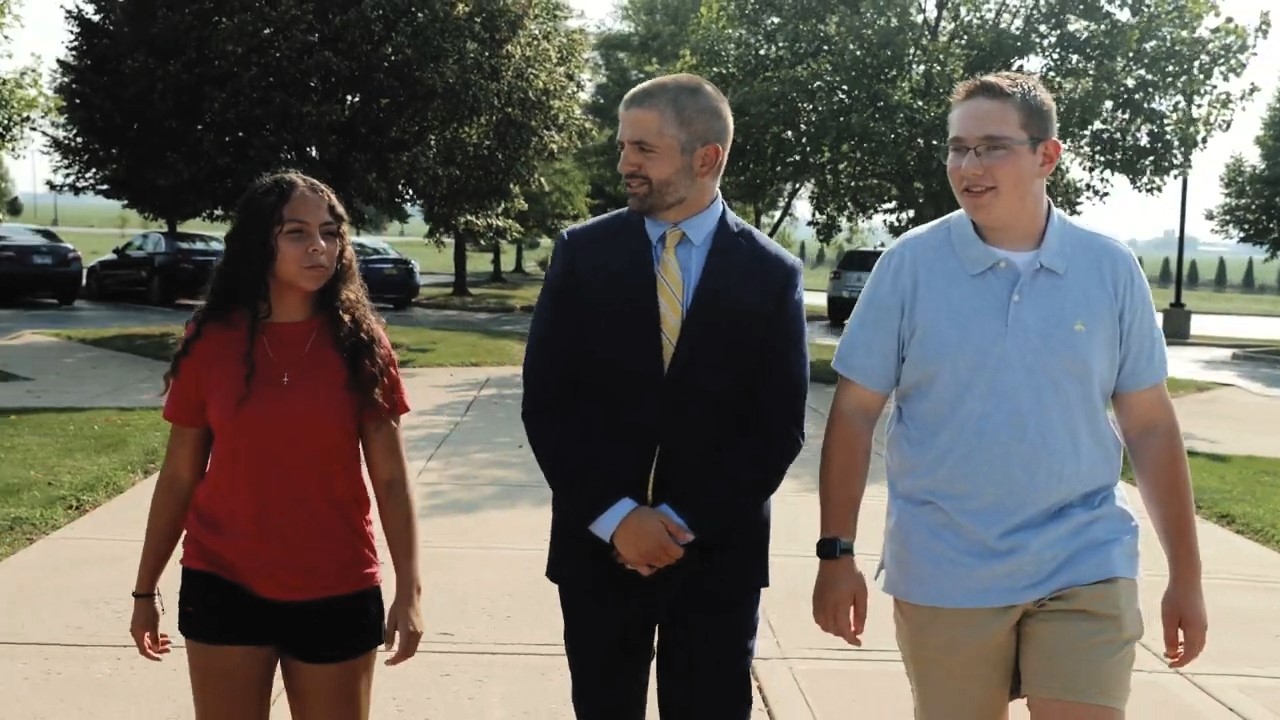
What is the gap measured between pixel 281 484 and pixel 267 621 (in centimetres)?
30

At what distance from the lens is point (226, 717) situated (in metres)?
2.87

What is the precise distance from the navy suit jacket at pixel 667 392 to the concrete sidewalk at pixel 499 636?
1.72 m

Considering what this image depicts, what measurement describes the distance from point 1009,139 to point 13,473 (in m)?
7.03

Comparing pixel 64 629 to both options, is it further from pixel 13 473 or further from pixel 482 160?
pixel 482 160

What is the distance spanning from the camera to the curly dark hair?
2980 millimetres

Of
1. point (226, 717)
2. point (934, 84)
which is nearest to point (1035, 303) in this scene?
point (226, 717)

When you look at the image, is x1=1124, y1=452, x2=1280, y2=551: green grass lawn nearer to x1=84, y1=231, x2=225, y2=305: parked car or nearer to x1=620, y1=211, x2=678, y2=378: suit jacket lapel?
x1=620, y1=211, x2=678, y2=378: suit jacket lapel

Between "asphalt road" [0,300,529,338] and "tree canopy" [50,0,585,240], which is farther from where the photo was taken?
"asphalt road" [0,300,529,338]

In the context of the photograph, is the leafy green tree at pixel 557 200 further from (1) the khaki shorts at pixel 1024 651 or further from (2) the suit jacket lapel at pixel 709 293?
(1) the khaki shorts at pixel 1024 651

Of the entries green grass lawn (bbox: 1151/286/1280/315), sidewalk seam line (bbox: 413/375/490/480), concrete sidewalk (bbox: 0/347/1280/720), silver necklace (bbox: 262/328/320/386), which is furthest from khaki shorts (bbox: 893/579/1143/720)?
green grass lawn (bbox: 1151/286/1280/315)

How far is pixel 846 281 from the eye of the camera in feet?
97.0

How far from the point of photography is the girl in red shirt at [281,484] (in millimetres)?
2883

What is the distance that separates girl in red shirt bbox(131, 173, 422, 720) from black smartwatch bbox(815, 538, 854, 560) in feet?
3.14

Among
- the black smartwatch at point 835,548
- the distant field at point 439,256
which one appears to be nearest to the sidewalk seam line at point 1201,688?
the black smartwatch at point 835,548
